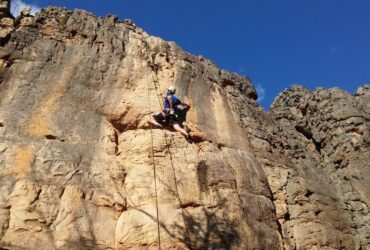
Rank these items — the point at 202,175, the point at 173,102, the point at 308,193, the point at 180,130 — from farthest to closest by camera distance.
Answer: the point at 308,193
the point at 173,102
the point at 180,130
the point at 202,175

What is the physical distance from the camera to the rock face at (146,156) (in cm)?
826

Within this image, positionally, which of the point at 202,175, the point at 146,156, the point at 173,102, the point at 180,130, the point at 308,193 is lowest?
the point at 202,175

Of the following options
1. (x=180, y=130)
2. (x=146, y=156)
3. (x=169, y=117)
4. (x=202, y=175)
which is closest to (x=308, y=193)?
(x=202, y=175)

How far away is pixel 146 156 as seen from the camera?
31.8ft

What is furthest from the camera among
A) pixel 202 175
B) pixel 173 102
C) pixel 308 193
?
pixel 308 193

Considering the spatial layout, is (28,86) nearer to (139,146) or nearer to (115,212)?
(139,146)

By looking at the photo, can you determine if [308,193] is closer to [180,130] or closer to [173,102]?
[180,130]

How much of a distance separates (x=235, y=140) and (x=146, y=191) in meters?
3.33

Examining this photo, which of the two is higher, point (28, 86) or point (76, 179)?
point (28, 86)

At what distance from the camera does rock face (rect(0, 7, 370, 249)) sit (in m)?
8.26

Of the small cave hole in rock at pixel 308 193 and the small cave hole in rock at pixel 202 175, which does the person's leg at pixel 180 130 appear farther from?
the small cave hole in rock at pixel 308 193

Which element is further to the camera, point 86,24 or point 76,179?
point 86,24

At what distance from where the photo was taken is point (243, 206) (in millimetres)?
9508

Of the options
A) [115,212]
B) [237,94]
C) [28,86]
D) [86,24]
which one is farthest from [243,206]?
[86,24]
